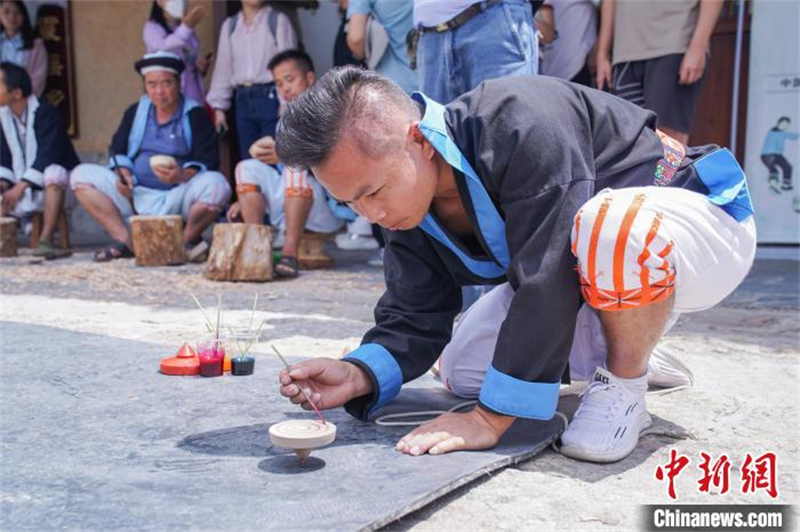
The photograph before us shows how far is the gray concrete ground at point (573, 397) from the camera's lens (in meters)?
1.58

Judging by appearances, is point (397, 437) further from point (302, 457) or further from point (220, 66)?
point (220, 66)

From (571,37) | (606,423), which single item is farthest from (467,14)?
(606,423)

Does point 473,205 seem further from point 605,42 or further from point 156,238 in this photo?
point 156,238

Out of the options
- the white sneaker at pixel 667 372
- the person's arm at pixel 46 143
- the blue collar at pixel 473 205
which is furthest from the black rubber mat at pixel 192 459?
the person's arm at pixel 46 143

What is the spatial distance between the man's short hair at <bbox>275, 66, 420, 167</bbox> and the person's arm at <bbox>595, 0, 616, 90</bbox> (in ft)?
8.56

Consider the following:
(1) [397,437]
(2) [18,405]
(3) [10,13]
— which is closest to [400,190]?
(1) [397,437]

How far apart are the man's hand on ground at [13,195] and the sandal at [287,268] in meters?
2.46

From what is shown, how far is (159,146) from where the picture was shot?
5668 millimetres

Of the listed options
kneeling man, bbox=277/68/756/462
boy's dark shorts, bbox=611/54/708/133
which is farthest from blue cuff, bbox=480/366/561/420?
boy's dark shorts, bbox=611/54/708/133

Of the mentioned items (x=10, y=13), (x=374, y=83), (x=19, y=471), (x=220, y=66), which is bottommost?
(x=19, y=471)

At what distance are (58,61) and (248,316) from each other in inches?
194

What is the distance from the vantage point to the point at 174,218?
5.26 meters

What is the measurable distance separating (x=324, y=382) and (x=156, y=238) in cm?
362

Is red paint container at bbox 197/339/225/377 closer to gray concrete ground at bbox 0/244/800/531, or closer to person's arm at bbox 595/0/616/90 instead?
gray concrete ground at bbox 0/244/800/531
